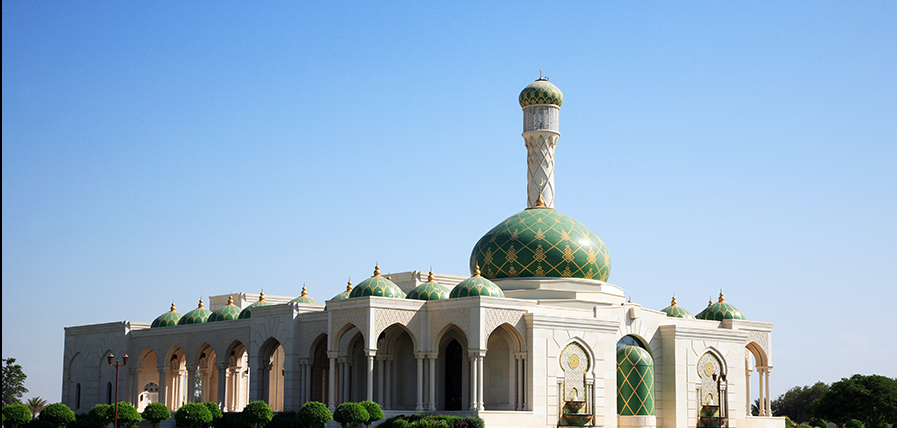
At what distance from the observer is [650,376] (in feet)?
114

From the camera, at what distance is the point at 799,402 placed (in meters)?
65.7

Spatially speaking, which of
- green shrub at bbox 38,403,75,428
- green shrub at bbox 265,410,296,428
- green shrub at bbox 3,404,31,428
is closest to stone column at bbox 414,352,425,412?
green shrub at bbox 265,410,296,428

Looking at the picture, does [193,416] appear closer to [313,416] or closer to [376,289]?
[313,416]

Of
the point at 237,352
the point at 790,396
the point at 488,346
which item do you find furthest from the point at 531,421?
the point at 790,396

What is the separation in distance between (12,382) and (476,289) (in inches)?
1721

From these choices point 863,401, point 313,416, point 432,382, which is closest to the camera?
point 313,416

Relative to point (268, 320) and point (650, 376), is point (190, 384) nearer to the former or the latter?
point (268, 320)

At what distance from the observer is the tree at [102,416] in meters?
32.5

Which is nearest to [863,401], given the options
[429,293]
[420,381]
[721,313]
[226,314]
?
[721,313]

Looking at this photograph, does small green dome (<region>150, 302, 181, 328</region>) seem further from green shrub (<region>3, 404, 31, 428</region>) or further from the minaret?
the minaret

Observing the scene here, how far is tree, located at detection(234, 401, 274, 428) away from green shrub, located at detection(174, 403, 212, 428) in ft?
4.08

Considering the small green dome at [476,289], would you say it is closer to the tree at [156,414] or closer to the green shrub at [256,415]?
the green shrub at [256,415]

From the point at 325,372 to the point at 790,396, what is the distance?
39.2m

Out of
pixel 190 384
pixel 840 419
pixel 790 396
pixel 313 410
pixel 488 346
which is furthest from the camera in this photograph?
pixel 790 396
